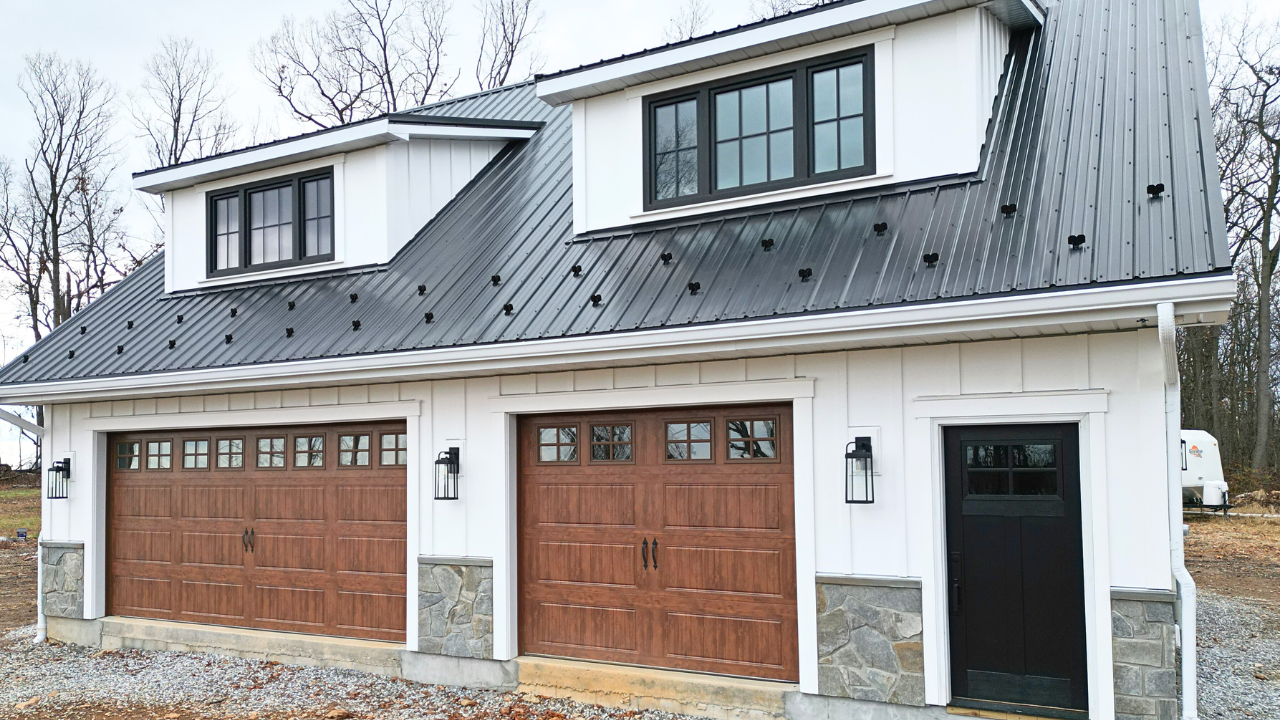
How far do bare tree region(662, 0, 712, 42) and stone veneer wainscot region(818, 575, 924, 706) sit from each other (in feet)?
54.9

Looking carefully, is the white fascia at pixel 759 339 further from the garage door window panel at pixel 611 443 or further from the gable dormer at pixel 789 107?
the gable dormer at pixel 789 107

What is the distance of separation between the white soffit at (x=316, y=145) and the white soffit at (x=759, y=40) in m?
1.67

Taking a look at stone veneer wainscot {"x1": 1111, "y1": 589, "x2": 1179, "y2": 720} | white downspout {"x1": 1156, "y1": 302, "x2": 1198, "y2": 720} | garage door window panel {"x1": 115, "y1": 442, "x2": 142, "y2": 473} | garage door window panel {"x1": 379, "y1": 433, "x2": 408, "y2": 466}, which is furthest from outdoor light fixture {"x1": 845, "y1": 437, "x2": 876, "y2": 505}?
garage door window panel {"x1": 115, "y1": 442, "x2": 142, "y2": 473}

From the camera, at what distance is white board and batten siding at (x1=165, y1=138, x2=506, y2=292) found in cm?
963

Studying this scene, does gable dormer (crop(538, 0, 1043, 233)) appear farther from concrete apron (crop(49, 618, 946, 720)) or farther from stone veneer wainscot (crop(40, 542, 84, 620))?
stone veneer wainscot (crop(40, 542, 84, 620))

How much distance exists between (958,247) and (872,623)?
2.48 metres

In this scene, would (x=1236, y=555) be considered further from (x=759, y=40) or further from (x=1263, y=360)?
(x=759, y=40)

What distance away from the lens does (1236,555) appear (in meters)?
14.6

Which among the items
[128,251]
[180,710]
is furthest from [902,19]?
[128,251]

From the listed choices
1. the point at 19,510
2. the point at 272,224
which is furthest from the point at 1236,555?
the point at 19,510

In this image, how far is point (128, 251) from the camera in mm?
24938

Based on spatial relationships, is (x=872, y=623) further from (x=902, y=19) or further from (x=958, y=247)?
(x=902, y=19)

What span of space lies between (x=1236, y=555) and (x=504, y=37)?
17.8 metres

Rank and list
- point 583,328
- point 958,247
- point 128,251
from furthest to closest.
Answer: point 128,251 → point 583,328 → point 958,247
